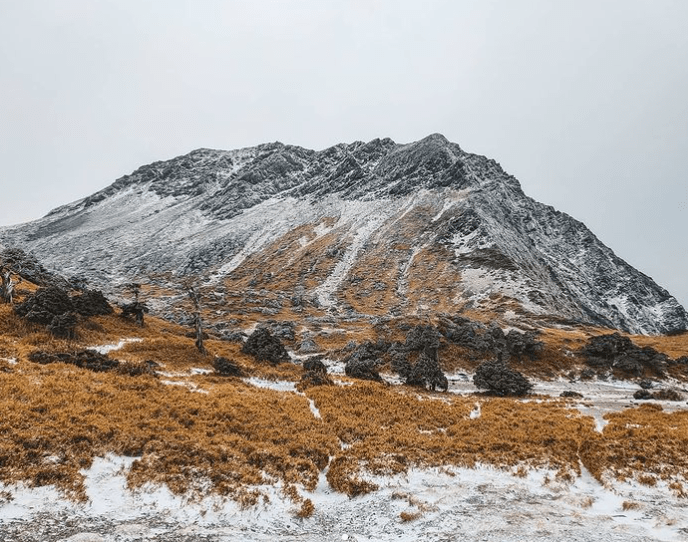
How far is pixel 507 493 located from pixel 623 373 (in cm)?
4238

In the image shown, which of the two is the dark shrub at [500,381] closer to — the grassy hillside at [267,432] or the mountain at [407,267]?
the grassy hillside at [267,432]

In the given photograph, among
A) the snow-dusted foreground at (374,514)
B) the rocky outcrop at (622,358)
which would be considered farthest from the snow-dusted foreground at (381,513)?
the rocky outcrop at (622,358)

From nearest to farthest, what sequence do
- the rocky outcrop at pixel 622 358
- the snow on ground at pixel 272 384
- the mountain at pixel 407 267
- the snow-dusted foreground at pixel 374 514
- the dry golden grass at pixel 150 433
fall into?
the snow-dusted foreground at pixel 374 514
the dry golden grass at pixel 150 433
the snow on ground at pixel 272 384
the rocky outcrop at pixel 622 358
the mountain at pixel 407 267

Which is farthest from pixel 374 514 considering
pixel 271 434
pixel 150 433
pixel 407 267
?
pixel 407 267

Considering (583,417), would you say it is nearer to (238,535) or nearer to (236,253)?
(238,535)

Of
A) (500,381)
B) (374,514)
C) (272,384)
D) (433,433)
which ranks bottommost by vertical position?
(272,384)

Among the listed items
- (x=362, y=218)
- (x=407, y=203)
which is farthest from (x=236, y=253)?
(x=407, y=203)

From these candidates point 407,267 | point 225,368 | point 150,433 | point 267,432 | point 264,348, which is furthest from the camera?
point 407,267

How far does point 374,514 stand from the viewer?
14.5 metres

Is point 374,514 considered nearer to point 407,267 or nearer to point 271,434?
point 271,434

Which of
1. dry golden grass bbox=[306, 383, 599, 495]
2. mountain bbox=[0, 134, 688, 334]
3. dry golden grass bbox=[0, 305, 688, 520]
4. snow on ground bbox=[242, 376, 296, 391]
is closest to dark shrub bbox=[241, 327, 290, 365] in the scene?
snow on ground bbox=[242, 376, 296, 391]

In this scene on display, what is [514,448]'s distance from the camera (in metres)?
20.8

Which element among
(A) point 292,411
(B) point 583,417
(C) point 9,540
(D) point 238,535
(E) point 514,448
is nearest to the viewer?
(C) point 9,540

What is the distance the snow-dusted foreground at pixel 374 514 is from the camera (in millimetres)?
12234
